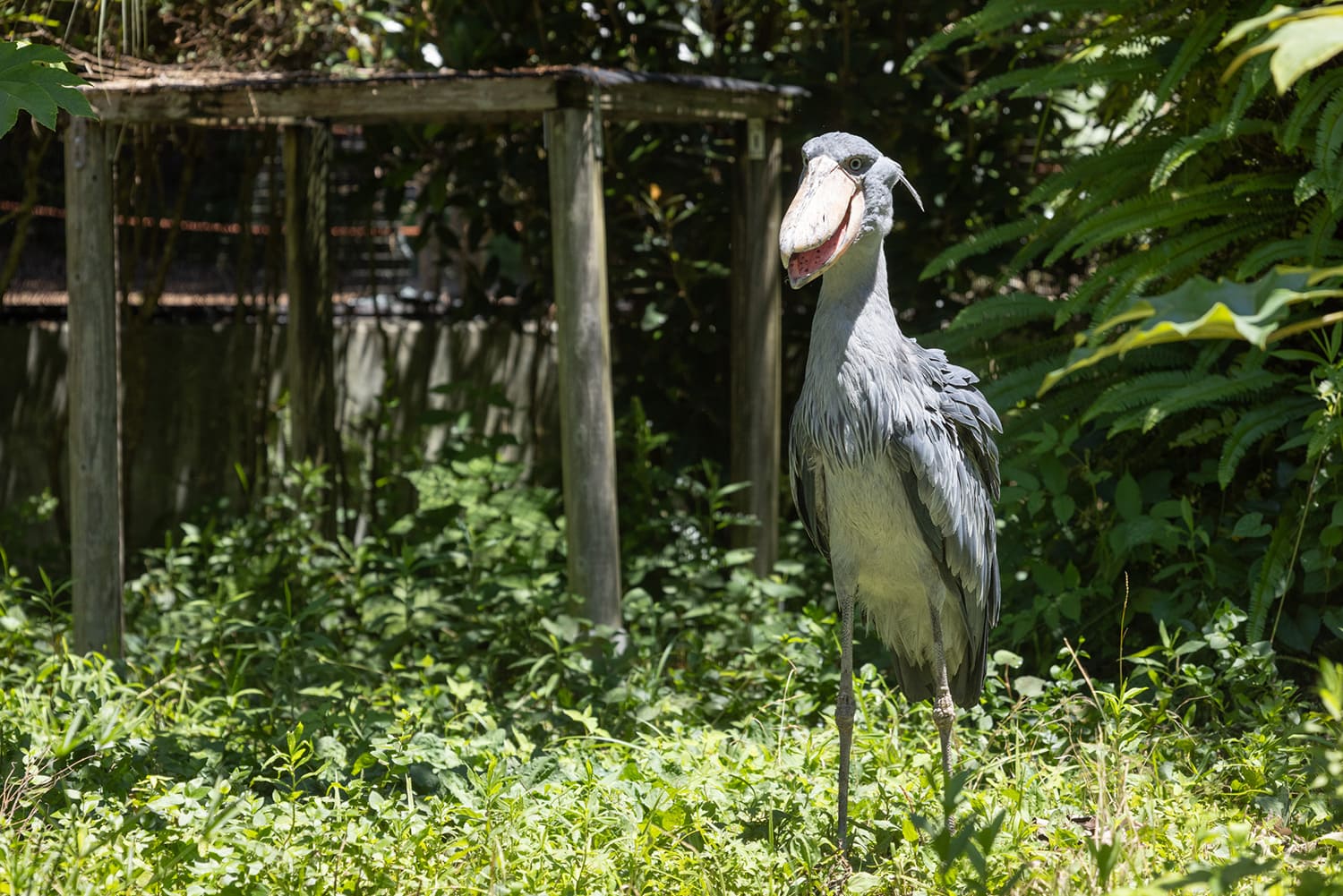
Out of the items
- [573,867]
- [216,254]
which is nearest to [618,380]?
[216,254]

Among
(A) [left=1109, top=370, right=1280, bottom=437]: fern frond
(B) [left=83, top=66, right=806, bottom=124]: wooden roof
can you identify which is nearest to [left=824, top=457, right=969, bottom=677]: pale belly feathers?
(A) [left=1109, top=370, right=1280, bottom=437]: fern frond

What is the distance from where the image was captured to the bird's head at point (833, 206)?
2812mm

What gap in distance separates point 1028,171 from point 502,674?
11.8 feet

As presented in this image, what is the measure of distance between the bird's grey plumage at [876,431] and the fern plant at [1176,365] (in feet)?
2.52

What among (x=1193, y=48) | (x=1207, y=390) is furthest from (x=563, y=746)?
(x=1193, y=48)

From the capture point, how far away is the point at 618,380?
6.53 m

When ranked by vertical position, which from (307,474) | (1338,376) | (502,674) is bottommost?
(502,674)

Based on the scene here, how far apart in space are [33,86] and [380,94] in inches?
81.3

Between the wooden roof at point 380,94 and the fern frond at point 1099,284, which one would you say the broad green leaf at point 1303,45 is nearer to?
the fern frond at point 1099,284

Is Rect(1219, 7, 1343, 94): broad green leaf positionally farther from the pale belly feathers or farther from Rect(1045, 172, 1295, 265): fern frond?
Result: Rect(1045, 172, 1295, 265): fern frond

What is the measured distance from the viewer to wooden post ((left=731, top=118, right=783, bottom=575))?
5324mm

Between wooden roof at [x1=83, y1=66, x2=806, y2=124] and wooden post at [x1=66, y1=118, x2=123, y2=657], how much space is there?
226mm

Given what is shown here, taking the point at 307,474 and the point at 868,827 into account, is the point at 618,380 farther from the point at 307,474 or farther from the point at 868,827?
the point at 868,827

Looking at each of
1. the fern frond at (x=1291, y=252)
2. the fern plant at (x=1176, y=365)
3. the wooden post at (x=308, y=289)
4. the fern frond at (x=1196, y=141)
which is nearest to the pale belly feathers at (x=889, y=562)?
the fern plant at (x=1176, y=365)
